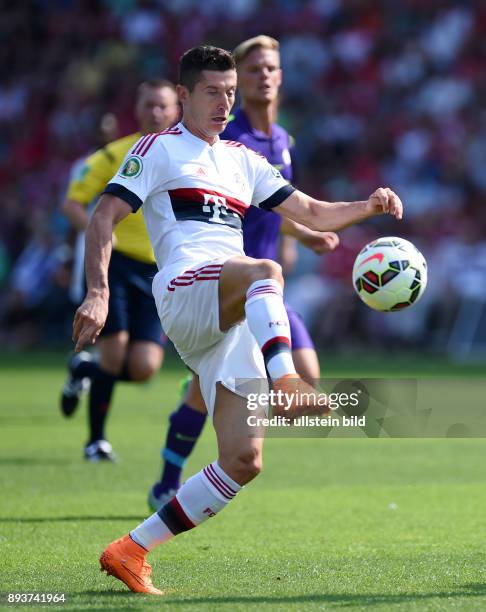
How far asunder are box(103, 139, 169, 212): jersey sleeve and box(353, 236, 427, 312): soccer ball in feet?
3.26

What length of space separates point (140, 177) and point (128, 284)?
393cm

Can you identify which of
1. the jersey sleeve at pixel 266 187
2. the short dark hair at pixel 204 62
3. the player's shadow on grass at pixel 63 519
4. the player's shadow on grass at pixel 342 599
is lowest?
the player's shadow on grass at pixel 63 519

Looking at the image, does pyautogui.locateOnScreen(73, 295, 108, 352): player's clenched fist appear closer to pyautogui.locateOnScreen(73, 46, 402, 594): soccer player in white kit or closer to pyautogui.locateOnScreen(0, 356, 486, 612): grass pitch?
pyautogui.locateOnScreen(73, 46, 402, 594): soccer player in white kit

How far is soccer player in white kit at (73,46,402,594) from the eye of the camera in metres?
4.96

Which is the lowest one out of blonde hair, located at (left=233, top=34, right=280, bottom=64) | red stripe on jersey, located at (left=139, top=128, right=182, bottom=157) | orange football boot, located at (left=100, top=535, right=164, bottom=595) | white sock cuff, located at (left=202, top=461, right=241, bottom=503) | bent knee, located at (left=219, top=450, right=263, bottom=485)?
orange football boot, located at (left=100, top=535, right=164, bottom=595)

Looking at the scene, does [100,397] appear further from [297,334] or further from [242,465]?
[242,465]

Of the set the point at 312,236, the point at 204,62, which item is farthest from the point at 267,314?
the point at 312,236

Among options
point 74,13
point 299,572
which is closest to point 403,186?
point 74,13

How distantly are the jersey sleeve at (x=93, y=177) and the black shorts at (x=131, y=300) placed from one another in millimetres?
579

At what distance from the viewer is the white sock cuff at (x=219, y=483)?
5.09m

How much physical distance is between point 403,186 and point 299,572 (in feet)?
56.9

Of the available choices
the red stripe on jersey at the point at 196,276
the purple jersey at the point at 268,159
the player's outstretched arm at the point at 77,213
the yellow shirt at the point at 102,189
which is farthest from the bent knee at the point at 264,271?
the player's outstretched arm at the point at 77,213

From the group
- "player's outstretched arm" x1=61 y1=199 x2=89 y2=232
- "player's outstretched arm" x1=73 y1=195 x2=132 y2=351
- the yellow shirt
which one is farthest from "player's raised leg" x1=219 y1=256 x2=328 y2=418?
"player's outstretched arm" x1=61 y1=199 x2=89 y2=232

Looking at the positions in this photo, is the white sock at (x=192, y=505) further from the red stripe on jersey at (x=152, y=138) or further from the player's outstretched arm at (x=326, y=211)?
the red stripe on jersey at (x=152, y=138)
